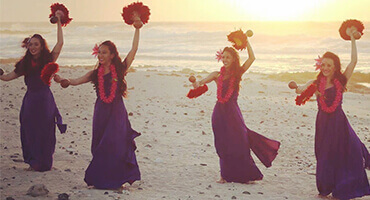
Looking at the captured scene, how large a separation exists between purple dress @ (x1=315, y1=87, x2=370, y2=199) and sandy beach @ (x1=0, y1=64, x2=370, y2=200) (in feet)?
1.07

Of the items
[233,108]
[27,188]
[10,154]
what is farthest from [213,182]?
[10,154]

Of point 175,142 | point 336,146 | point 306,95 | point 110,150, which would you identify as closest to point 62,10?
point 110,150

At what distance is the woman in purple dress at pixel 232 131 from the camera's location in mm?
7359

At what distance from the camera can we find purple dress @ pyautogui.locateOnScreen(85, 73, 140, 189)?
6.72 metres

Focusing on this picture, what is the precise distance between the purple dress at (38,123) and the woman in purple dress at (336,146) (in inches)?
138

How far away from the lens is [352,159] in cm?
669

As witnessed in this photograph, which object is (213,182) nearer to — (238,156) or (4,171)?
(238,156)

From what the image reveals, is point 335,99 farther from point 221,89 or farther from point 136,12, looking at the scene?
point 136,12

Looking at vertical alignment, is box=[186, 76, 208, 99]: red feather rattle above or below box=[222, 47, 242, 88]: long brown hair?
below

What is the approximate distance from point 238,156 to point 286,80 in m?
12.2

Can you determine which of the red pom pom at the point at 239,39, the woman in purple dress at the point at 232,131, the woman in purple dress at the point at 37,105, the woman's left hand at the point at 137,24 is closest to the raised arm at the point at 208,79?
the woman in purple dress at the point at 232,131

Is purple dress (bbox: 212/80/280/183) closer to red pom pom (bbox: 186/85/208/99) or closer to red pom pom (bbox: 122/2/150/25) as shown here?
red pom pom (bbox: 186/85/208/99)

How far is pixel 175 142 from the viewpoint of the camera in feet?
32.0

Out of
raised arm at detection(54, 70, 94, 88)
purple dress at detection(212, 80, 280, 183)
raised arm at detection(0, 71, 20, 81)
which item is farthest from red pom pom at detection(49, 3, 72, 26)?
purple dress at detection(212, 80, 280, 183)
